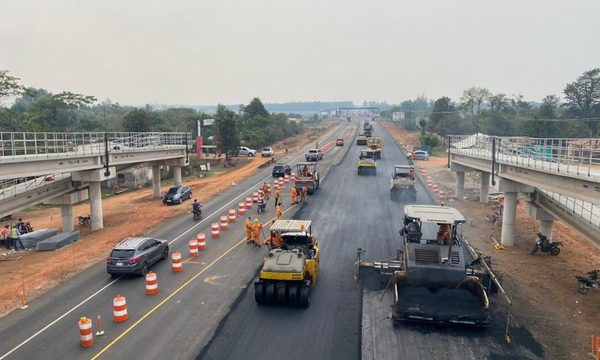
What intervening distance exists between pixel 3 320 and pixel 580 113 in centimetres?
10351

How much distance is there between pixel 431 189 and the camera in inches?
1716

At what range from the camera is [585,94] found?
93.4 m

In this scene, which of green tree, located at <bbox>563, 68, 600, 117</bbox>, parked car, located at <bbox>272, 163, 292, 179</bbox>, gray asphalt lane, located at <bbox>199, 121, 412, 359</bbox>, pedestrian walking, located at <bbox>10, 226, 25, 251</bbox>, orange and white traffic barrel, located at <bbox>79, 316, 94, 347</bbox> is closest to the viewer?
gray asphalt lane, located at <bbox>199, 121, 412, 359</bbox>

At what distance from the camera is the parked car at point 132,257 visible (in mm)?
19422

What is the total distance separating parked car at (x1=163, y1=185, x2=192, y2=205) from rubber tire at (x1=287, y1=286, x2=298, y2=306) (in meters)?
25.1

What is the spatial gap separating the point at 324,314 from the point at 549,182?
12.7 metres

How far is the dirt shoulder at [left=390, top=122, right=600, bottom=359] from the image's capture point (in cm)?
1466

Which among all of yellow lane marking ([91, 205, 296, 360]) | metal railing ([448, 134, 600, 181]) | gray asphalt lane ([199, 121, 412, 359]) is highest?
metal railing ([448, 134, 600, 181])

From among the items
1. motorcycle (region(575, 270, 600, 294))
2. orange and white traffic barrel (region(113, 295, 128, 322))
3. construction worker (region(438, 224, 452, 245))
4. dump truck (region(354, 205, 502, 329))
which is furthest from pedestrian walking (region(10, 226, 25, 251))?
motorcycle (region(575, 270, 600, 294))

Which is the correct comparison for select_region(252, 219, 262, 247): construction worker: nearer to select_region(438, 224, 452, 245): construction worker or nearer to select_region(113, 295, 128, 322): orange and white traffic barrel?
select_region(113, 295, 128, 322): orange and white traffic barrel

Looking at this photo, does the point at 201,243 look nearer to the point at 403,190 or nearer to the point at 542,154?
the point at 542,154

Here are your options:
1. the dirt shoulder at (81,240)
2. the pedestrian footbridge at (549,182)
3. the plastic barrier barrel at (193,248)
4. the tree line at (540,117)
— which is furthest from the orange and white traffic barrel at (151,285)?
the tree line at (540,117)

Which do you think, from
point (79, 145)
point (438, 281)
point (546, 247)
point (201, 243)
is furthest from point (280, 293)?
point (79, 145)

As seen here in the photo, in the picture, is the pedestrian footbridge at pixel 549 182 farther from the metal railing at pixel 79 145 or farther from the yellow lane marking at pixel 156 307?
the metal railing at pixel 79 145
